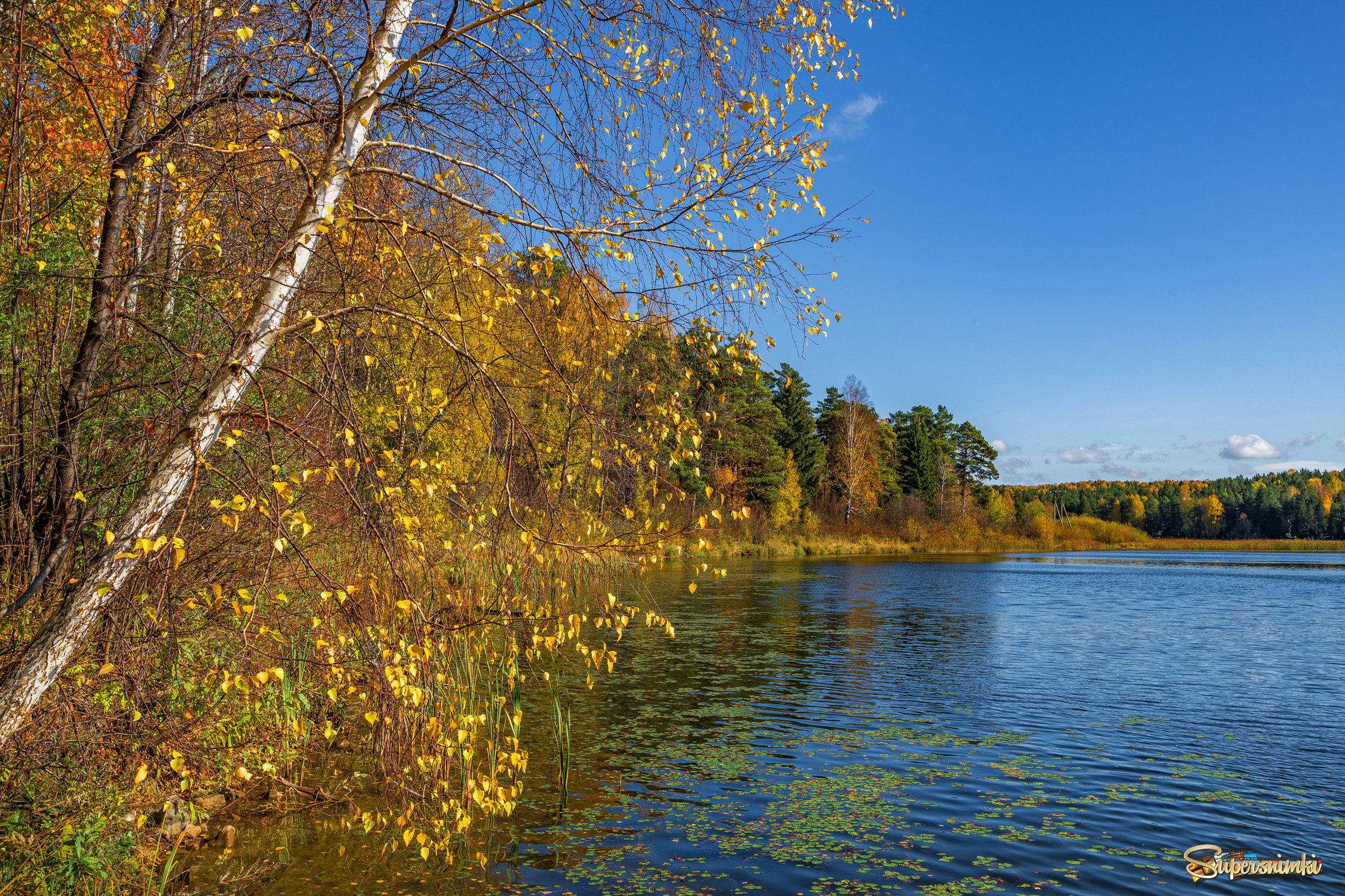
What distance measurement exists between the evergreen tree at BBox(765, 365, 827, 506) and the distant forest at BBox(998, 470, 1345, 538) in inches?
1782

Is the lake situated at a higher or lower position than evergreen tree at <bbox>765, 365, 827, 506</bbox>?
lower

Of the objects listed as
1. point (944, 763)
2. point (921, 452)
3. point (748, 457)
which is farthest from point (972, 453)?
point (944, 763)

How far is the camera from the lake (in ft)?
19.6

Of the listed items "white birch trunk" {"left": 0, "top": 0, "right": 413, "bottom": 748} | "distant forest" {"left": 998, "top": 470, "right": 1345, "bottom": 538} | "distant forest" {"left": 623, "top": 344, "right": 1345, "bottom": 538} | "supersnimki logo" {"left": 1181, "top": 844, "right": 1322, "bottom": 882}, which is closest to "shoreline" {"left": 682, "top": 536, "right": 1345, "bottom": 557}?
"distant forest" {"left": 623, "top": 344, "right": 1345, "bottom": 538}

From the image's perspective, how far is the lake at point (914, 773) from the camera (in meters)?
5.96

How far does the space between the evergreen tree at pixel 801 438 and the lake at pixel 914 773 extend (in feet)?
145

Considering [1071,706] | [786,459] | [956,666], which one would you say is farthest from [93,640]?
[786,459]

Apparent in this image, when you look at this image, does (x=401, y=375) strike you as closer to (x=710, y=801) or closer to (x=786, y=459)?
(x=710, y=801)

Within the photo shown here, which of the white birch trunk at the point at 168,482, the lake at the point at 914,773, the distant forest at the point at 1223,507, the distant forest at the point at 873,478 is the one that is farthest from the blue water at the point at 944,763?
the distant forest at the point at 1223,507

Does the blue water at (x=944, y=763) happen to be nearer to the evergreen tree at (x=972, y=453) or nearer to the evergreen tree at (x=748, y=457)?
the evergreen tree at (x=748, y=457)

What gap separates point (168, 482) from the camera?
3834 mm

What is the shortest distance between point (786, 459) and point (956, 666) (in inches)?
1708

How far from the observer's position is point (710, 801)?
7.44 metres

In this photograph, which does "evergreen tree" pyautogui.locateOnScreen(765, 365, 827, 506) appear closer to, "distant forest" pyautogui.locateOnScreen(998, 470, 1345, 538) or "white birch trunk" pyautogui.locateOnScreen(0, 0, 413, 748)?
"distant forest" pyautogui.locateOnScreen(998, 470, 1345, 538)
